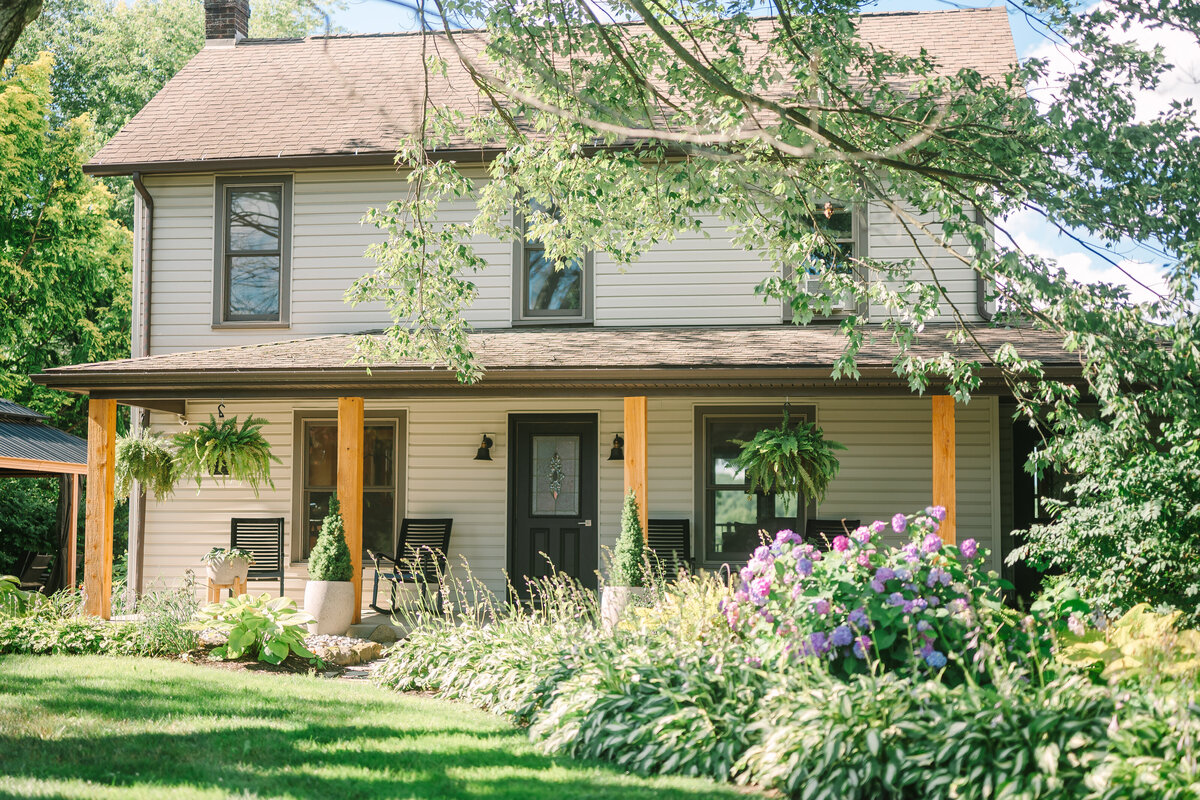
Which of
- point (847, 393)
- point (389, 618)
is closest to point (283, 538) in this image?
point (389, 618)

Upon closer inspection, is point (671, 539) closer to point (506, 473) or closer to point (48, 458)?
point (506, 473)

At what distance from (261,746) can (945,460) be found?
19.9ft

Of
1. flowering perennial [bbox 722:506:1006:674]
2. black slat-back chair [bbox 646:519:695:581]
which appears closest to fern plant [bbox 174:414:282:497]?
black slat-back chair [bbox 646:519:695:581]

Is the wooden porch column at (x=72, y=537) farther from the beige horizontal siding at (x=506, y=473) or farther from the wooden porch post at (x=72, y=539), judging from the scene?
the beige horizontal siding at (x=506, y=473)

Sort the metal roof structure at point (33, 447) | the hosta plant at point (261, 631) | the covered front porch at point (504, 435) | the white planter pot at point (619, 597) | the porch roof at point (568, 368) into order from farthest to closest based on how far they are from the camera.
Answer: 1. the metal roof structure at point (33, 447)
2. the covered front porch at point (504, 435)
3. the porch roof at point (568, 368)
4. the white planter pot at point (619, 597)
5. the hosta plant at point (261, 631)

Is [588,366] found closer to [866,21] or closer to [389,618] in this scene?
[389,618]

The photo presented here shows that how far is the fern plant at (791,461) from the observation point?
31.1 feet

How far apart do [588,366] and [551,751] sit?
14.1 ft

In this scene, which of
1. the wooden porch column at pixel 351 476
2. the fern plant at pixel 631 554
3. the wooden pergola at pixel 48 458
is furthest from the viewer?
the wooden pergola at pixel 48 458

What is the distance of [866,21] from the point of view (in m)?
13.5

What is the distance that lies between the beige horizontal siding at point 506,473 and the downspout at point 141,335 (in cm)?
10

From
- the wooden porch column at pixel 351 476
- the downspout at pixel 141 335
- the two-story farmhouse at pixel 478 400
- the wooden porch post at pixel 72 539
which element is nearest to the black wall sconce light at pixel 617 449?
the two-story farmhouse at pixel 478 400

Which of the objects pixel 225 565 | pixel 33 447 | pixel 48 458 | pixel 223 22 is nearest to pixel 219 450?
pixel 225 565

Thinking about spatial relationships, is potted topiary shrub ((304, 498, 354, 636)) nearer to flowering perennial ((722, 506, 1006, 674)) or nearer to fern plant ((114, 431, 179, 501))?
fern plant ((114, 431, 179, 501))
